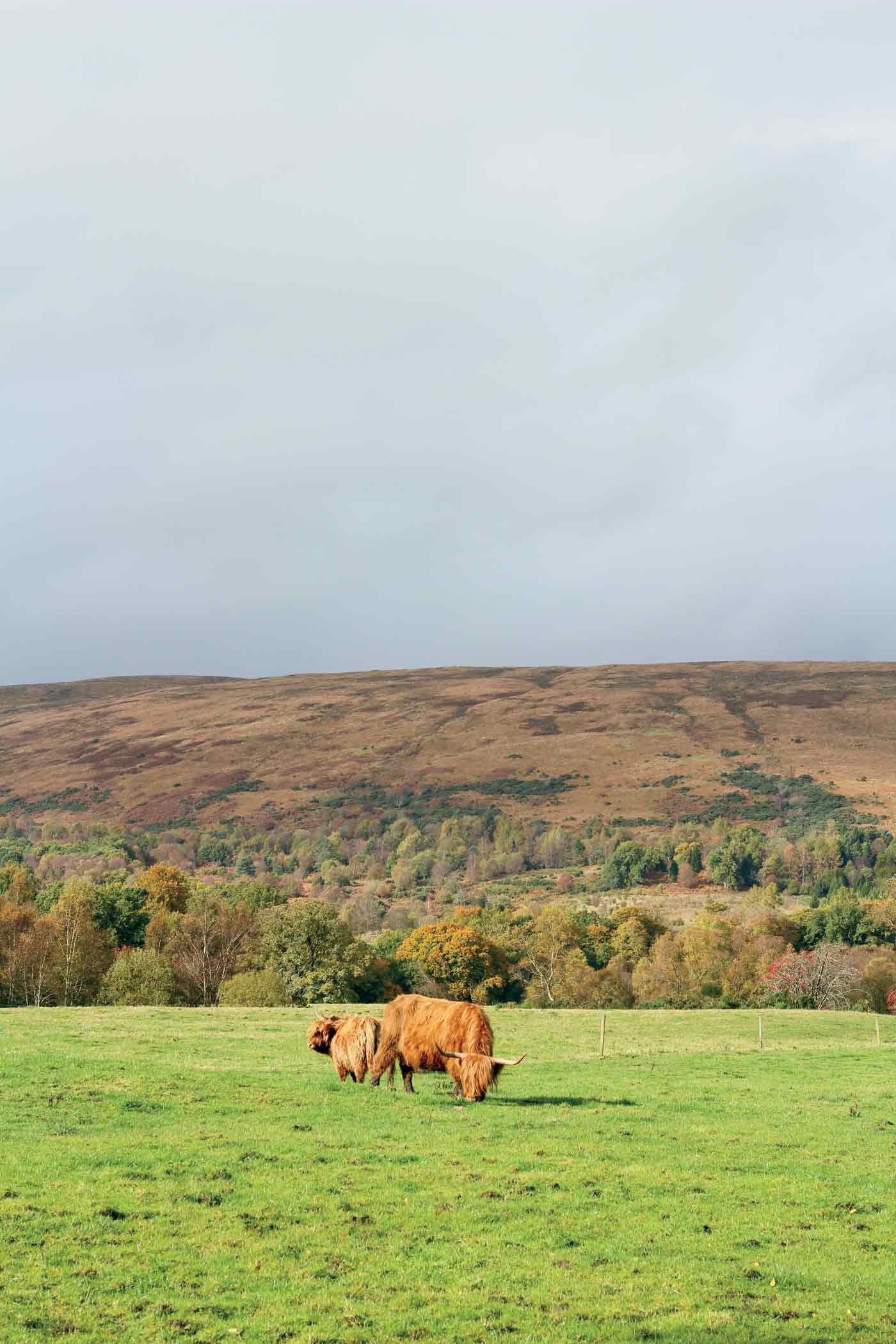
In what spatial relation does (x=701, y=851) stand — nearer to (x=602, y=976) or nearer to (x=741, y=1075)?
(x=602, y=976)

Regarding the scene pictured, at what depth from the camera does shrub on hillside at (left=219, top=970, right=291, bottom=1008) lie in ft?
225

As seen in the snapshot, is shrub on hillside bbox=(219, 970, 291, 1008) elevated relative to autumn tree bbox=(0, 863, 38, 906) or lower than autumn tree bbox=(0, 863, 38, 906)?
lower

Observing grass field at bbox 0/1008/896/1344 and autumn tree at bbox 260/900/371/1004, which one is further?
autumn tree at bbox 260/900/371/1004

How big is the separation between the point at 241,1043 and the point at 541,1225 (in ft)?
76.3

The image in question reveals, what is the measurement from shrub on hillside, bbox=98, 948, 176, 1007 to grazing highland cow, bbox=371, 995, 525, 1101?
2079 inches

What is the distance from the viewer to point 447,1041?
2355cm

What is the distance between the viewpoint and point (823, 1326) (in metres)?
11.5

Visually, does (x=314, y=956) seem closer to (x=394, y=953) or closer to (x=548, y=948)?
(x=394, y=953)

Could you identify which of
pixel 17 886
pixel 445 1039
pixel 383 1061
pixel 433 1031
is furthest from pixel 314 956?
pixel 445 1039

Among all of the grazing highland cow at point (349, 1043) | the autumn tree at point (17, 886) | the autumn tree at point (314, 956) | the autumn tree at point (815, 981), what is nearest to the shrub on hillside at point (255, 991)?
the autumn tree at point (314, 956)

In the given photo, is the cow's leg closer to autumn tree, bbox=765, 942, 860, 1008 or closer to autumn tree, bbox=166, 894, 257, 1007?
autumn tree, bbox=166, 894, 257, 1007

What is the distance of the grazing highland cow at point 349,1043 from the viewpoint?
2531 centimetres

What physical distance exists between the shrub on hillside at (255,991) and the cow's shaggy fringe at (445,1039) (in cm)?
4659

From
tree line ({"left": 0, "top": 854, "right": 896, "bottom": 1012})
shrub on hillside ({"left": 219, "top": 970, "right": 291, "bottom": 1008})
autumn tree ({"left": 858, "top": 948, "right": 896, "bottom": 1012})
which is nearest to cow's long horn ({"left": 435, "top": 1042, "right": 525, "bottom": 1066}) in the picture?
shrub on hillside ({"left": 219, "top": 970, "right": 291, "bottom": 1008})
